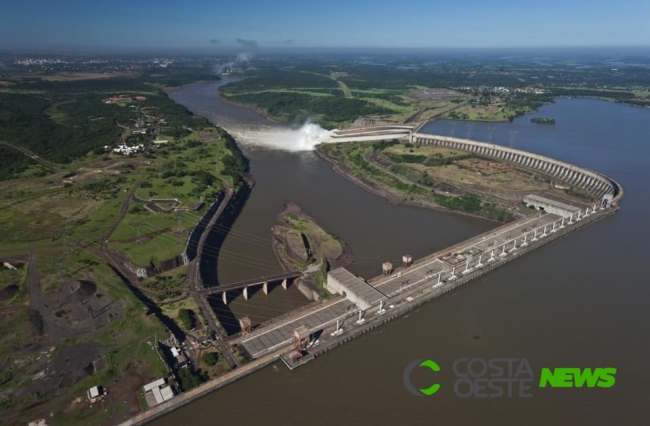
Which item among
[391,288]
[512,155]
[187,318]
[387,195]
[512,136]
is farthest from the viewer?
[512,136]

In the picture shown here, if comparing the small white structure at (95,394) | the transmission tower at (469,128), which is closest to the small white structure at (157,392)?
the small white structure at (95,394)

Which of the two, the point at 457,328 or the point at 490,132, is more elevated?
the point at 490,132

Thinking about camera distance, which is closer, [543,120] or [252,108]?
[543,120]

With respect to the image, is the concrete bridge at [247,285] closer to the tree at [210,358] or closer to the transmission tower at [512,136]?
the tree at [210,358]

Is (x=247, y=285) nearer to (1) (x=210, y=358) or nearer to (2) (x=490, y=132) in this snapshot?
(1) (x=210, y=358)

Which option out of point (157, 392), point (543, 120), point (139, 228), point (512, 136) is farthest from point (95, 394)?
point (543, 120)

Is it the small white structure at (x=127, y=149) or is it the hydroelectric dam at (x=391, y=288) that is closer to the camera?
the hydroelectric dam at (x=391, y=288)
